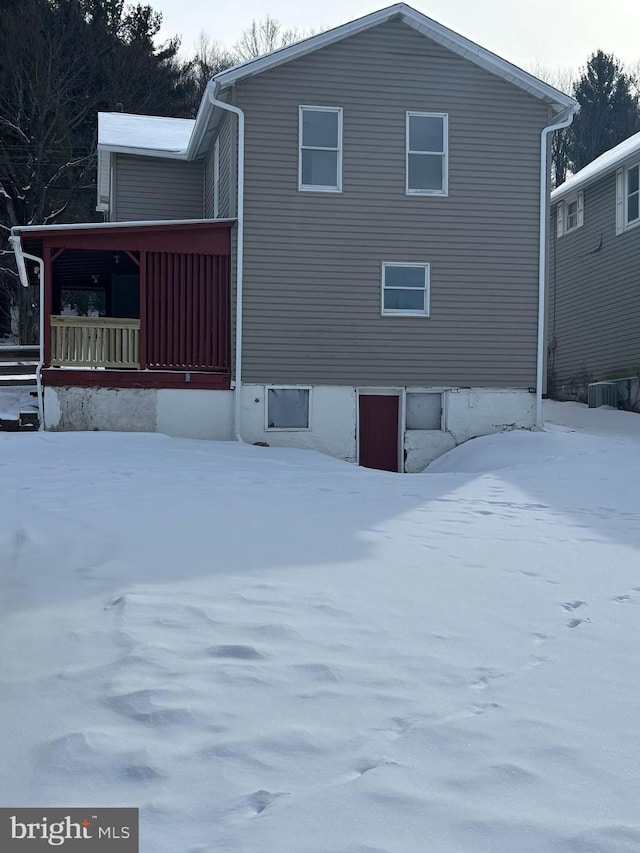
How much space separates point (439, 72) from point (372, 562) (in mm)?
13750

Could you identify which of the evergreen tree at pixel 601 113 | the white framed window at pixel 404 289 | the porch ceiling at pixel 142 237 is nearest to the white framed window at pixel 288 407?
the white framed window at pixel 404 289

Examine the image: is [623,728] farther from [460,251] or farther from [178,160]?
[178,160]

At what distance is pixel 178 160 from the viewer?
71.2ft

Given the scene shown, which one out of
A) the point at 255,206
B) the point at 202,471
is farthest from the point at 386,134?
the point at 202,471

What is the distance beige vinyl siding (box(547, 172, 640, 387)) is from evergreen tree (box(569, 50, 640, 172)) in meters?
20.2

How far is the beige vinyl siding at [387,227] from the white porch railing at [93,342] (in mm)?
2248

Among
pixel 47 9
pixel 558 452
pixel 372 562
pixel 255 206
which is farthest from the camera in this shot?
pixel 47 9

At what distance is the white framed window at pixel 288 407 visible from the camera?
1753 cm

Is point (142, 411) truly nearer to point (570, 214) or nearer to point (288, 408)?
point (288, 408)

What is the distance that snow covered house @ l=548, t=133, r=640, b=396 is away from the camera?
2291 centimetres

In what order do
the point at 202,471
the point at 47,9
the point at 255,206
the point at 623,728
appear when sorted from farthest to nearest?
the point at 47,9 < the point at 255,206 < the point at 202,471 < the point at 623,728

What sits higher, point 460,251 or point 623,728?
point 460,251

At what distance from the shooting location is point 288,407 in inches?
693

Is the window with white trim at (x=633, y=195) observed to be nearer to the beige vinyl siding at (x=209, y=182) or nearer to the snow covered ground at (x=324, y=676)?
the beige vinyl siding at (x=209, y=182)
